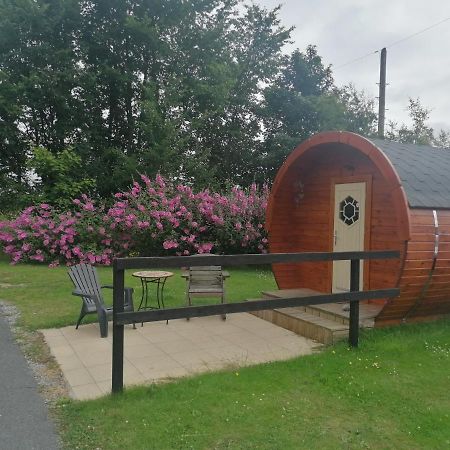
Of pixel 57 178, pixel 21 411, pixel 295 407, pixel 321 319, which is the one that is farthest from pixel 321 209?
pixel 57 178

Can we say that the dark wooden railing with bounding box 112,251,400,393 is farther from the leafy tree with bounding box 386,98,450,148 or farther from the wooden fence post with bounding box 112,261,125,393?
the leafy tree with bounding box 386,98,450,148

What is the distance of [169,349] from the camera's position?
5230 millimetres

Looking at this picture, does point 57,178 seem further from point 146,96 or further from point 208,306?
point 208,306

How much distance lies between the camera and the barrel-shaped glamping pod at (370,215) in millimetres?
5562

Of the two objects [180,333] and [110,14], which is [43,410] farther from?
[110,14]

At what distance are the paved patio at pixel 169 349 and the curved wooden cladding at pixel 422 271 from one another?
48.2 inches

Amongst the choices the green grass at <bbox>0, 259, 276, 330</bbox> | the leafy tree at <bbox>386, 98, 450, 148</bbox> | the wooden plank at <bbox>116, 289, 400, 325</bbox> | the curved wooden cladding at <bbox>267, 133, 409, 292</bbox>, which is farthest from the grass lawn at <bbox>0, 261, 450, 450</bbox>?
the leafy tree at <bbox>386, 98, 450, 148</bbox>

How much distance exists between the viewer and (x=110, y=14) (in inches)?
808

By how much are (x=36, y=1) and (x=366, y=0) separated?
42.7 feet

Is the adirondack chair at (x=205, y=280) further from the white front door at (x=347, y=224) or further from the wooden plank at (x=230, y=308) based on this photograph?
the wooden plank at (x=230, y=308)

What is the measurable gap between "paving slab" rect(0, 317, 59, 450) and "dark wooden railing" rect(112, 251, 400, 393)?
0.65 metres

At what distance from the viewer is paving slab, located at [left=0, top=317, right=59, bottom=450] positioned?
307 cm

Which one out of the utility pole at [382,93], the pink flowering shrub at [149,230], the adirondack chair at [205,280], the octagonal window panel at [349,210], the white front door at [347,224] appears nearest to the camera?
the adirondack chair at [205,280]

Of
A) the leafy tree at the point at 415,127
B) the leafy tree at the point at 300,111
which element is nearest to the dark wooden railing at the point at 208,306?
the leafy tree at the point at 300,111
